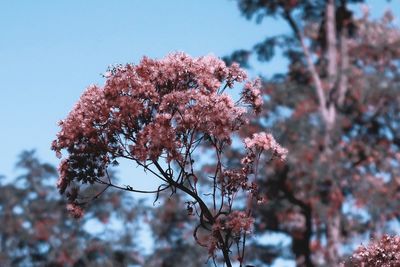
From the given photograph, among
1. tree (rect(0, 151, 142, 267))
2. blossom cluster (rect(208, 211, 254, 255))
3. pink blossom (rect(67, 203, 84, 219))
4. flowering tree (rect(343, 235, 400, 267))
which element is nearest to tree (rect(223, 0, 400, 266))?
blossom cluster (rect(208, 211, 254, 255))

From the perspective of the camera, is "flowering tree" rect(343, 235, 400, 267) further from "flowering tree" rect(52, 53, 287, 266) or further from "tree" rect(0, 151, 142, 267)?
"tree" rect(0, 151, 142, 267)

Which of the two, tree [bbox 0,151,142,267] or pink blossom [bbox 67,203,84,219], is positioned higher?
tree [bbox 0,151,142,267]

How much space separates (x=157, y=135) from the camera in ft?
33.3

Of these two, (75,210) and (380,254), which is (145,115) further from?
(380,254)

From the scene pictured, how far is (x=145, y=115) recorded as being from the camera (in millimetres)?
10734

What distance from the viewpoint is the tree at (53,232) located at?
30.0 meters

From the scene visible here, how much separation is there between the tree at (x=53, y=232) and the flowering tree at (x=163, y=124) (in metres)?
19.8

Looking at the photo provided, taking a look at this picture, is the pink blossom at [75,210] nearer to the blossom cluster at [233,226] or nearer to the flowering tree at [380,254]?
the blossom cluster at [233,226]

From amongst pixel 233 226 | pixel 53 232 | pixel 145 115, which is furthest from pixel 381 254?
pixel 53 232

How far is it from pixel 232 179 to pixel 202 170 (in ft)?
2.63

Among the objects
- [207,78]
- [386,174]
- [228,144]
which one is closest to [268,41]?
[207,78]

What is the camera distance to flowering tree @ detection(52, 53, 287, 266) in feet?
34.3

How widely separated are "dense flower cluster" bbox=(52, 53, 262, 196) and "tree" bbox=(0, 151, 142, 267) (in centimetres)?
1976

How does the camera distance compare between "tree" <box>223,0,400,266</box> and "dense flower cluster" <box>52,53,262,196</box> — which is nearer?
"tree" <box>223,0,400,266</box>
